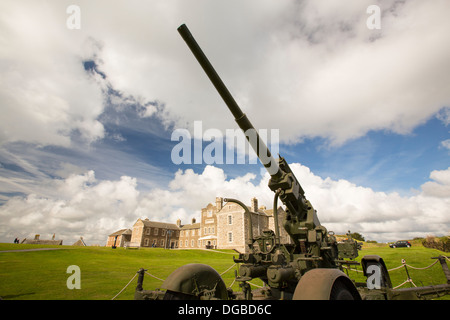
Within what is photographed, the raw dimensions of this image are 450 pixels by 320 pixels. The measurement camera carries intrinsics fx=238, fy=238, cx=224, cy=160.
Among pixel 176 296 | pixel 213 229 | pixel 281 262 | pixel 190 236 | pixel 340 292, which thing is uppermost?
pixel 213 229

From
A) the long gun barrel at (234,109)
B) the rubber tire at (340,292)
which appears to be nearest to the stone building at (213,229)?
the long gun barrel at (234,109)

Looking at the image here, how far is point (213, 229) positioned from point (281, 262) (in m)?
49.8

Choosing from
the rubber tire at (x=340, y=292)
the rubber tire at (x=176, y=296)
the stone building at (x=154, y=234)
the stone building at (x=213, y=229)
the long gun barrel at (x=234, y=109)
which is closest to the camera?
the rubber tire at (x=340, y=292)

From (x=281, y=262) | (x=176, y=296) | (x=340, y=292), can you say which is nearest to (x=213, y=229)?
(x=281, y=262)

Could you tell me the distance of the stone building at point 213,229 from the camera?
137ft

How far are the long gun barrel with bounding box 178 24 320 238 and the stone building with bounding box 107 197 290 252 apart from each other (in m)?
22.0

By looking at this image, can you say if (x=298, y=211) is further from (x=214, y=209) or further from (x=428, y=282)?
(x=214, y=209)

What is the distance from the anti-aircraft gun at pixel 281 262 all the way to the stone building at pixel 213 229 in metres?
22.0

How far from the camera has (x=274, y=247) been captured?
6.09 meters

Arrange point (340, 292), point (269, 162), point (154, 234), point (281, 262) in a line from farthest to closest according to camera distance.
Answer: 1. point (154, 234)
2. point (269, 162)
3. point (281, 262)
4. point (340, 292)

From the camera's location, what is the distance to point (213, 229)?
5291 cm

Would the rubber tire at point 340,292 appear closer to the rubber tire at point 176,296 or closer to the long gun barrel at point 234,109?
the rubber tire at point 176,296

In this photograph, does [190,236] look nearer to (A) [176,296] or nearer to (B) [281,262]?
(B) [281,262]
